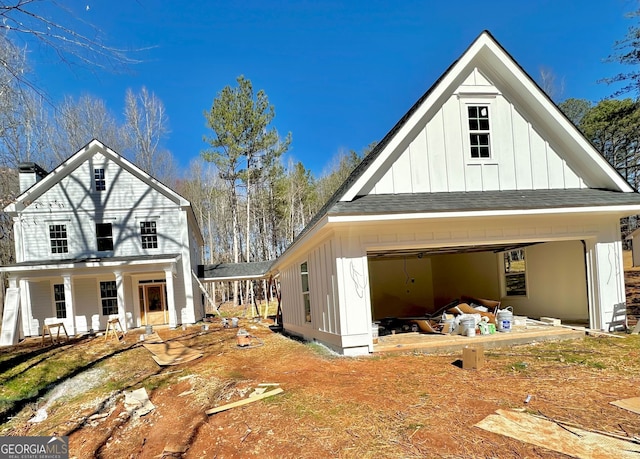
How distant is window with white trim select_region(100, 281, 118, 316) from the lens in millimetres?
18597

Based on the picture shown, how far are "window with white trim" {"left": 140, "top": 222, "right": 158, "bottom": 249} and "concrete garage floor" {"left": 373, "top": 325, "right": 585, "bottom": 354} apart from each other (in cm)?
1420

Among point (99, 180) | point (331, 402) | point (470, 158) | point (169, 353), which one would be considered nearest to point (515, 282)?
point (470, 158)

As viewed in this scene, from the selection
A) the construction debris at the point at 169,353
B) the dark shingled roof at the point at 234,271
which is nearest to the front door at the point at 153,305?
the dark shingled roof at the point at 234,271

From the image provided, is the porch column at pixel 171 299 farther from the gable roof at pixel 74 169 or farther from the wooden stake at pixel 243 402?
the wooden stake at pixel 243 402

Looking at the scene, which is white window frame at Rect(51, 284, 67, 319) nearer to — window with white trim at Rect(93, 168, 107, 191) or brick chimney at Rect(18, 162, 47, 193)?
brick chimney at Rect(18, 162, 47, 193)

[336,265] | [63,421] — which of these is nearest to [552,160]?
[336,265]

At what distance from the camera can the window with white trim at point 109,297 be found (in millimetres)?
18597

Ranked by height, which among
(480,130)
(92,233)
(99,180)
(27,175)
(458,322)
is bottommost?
(458,322)

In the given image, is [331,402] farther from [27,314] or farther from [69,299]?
[27,314]

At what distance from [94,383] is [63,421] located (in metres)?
2.24

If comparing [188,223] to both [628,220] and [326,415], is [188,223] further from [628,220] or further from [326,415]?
[628,220]

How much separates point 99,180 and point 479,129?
17.6 meters

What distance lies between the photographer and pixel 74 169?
18266mm

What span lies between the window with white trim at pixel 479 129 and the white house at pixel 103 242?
13875 mm
